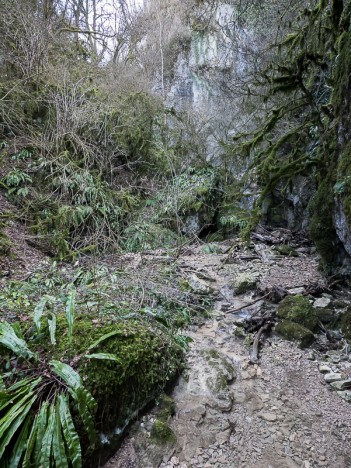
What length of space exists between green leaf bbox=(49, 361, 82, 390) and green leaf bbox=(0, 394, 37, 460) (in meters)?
0.19

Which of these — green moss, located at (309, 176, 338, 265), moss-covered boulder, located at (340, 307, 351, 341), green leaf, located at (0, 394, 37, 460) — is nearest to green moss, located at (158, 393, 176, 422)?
green leaf, located at (0, 394, 37, 460)

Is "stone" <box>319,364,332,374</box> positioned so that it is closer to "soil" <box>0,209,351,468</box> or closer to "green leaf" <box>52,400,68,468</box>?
"soil" <box>0,209,351,468</box>

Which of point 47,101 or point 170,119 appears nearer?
point 47,101

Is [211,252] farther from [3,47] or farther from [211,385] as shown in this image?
[3,47]

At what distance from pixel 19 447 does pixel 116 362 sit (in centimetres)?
69

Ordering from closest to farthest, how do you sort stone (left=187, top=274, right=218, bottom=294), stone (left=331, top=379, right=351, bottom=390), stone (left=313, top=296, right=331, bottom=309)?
stone (left=331, top=379, right=351, bottom=390) < stone (left=313, top=296, right=331, bottom=309) < stone (left=187, top=274, right=218, bottom=294)

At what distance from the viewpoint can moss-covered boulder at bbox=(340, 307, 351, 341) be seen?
135 inches

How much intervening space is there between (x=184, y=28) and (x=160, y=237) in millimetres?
13563

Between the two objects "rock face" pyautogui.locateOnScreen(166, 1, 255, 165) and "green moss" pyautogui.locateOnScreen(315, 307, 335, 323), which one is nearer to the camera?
"green moss" pyautogui.locateOnScreen(315, 307, 335, 323)

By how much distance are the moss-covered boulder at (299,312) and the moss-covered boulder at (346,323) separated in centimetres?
30

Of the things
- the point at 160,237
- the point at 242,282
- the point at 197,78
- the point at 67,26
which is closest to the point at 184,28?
the point at 197,78

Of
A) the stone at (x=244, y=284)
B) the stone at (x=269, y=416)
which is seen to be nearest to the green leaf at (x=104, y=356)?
the stone at (x=269, y=416)

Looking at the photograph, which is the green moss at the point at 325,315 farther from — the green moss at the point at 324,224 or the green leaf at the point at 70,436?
the green leaf at the point at 70,436

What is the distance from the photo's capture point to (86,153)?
256 inches
